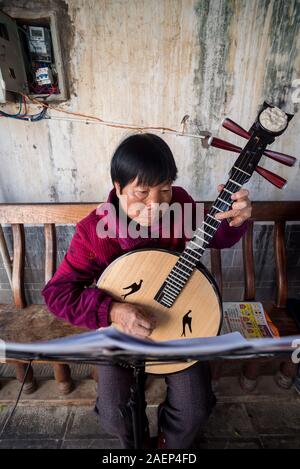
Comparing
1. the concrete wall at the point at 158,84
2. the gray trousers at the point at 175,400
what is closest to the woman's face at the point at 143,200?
the gray trousers at the point at 175,400

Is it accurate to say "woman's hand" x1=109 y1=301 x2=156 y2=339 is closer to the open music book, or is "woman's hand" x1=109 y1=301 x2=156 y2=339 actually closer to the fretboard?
the fretboard

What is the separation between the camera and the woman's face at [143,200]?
4.06ft

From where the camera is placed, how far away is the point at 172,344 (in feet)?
2.41

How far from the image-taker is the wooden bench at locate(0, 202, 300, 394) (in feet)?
6.01

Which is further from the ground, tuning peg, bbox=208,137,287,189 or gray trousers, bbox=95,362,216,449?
tuning peg, bbox=208,137,287,189

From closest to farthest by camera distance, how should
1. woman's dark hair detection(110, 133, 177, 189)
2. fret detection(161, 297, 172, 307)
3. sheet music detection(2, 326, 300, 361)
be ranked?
1. sheet music detection(2, 326, 300, 361)
2. woman's dark hair detection(110, 133, 177, 189)
3. fret detection(161, 297, 172, 307)

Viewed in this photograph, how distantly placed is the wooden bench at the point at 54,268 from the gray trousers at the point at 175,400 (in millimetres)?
488

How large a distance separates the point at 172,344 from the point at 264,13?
2.11m

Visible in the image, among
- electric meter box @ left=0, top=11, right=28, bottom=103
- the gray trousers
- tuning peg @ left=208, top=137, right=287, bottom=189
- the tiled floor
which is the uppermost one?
electric meter box @ left=0, top=11, right=28, bottom=103

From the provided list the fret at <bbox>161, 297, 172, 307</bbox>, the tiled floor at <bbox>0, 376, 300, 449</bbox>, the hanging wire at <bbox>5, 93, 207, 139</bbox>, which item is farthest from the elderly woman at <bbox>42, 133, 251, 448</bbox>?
the hanging wire at <bbox>5, 93, 207, 139</bbox>

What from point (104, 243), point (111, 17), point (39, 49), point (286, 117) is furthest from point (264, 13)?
point (104, 243)

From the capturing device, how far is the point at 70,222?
192cm

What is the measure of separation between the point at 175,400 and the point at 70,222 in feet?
4.20

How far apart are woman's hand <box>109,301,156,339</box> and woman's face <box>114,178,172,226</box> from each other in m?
0.42
